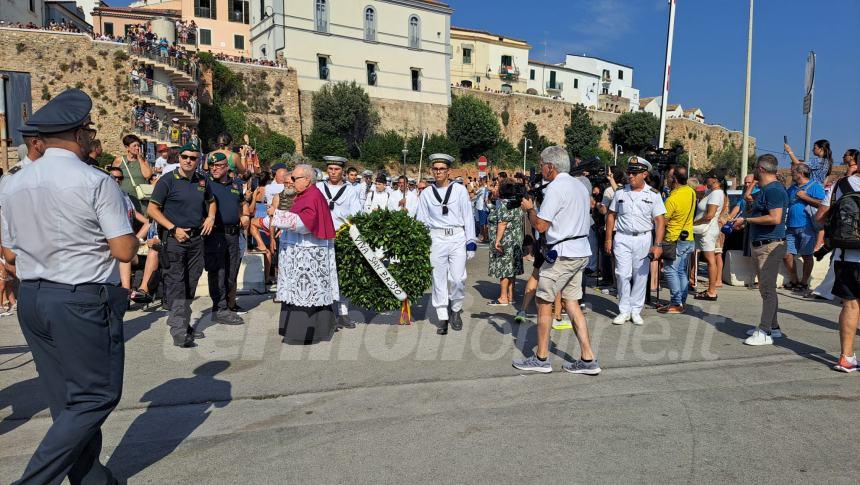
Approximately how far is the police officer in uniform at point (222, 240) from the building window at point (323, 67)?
4565 cm

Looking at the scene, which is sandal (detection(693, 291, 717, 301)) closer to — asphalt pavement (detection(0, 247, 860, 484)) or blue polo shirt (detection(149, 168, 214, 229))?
asphalt pavement (detection(0, 247, 860, 484))

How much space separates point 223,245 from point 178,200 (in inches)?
41.2

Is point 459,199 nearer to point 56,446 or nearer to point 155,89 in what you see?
point 56,446

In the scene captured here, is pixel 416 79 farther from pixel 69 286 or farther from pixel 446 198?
pixel 69 286

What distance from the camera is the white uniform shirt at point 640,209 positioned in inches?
313

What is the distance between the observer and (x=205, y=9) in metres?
53.4

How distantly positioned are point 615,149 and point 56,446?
69109mm

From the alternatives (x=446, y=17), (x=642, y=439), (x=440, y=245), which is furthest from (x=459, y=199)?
(x=446, y=17)

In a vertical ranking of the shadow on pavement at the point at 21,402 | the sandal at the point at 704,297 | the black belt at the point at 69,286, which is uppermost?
the black belt at the point at 69,286

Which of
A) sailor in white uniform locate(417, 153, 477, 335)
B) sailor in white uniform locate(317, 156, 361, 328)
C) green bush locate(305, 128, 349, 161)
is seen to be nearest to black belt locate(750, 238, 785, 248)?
sailor in white uniform locate(417, 153, 477, 335)

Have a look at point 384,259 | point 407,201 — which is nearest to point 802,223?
point 407,201

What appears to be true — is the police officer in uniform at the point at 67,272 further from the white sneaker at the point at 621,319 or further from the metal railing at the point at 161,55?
the metal railing at the point at 161,55

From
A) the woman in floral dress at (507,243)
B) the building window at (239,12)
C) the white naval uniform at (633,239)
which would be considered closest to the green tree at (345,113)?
the building window at (239,12)

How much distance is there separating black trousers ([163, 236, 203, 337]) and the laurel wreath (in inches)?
66.0
